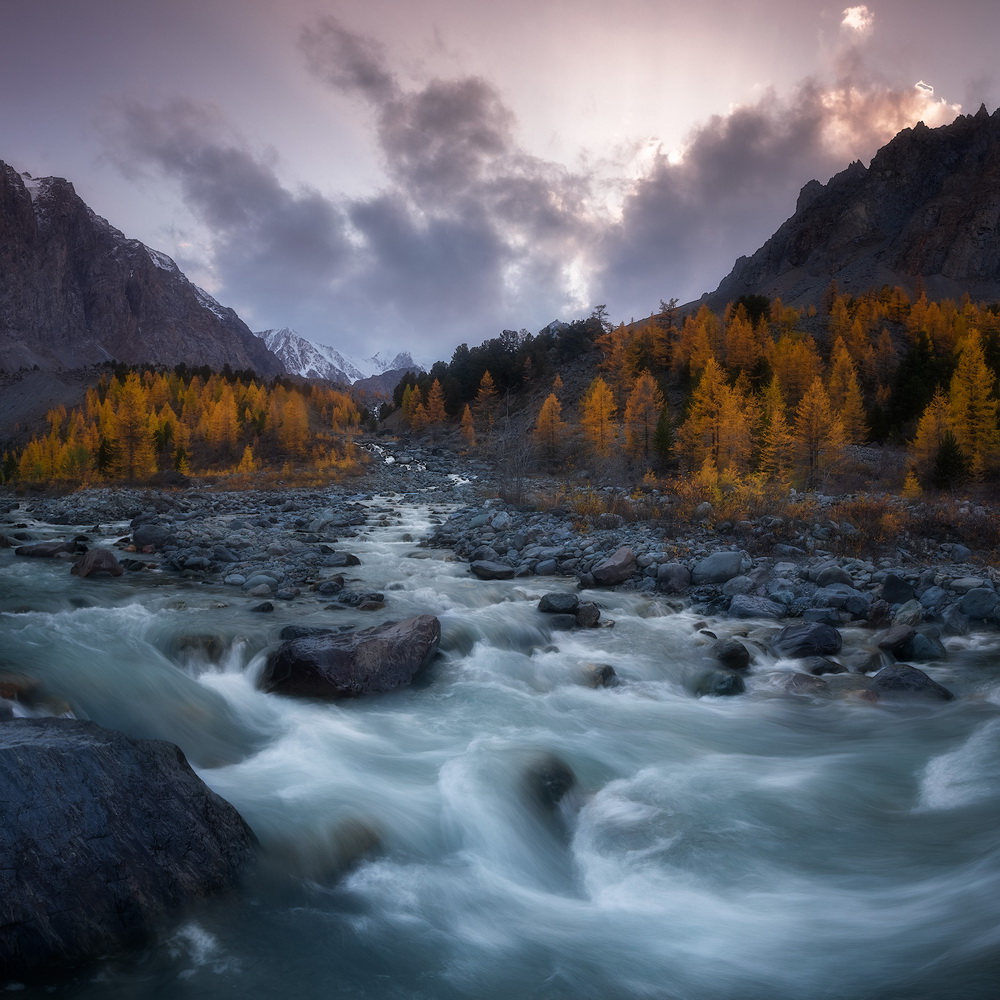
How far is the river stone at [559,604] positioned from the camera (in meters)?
13.2

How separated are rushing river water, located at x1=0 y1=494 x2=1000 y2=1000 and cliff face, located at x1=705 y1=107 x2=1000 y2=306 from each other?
514ft

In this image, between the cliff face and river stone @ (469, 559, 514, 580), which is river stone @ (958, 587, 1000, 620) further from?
the cliff face

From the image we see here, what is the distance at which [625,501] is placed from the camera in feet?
80.9

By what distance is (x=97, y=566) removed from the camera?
14898 millimetres

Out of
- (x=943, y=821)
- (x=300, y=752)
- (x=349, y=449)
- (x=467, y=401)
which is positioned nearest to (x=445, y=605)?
(x=300, y=752)

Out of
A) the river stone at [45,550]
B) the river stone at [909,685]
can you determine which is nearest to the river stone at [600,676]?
the river stone at [909,685]

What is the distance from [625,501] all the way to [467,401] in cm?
6900

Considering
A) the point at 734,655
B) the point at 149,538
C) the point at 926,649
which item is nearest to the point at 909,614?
the point at 926,649

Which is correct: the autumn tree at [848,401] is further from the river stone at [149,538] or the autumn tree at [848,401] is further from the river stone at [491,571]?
the river stone at [149,538]

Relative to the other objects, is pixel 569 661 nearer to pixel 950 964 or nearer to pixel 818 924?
pixel 818 924

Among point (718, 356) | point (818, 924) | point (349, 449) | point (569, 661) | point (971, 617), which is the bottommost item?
point (818, 924)

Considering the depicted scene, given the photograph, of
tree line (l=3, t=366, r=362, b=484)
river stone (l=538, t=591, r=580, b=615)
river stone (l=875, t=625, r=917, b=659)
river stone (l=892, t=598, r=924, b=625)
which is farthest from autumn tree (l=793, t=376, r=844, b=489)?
tree line (l=3, t=366, r=362, b=484)

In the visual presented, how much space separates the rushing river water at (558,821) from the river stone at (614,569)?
4.18m

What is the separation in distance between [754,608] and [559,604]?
14.9 ft
